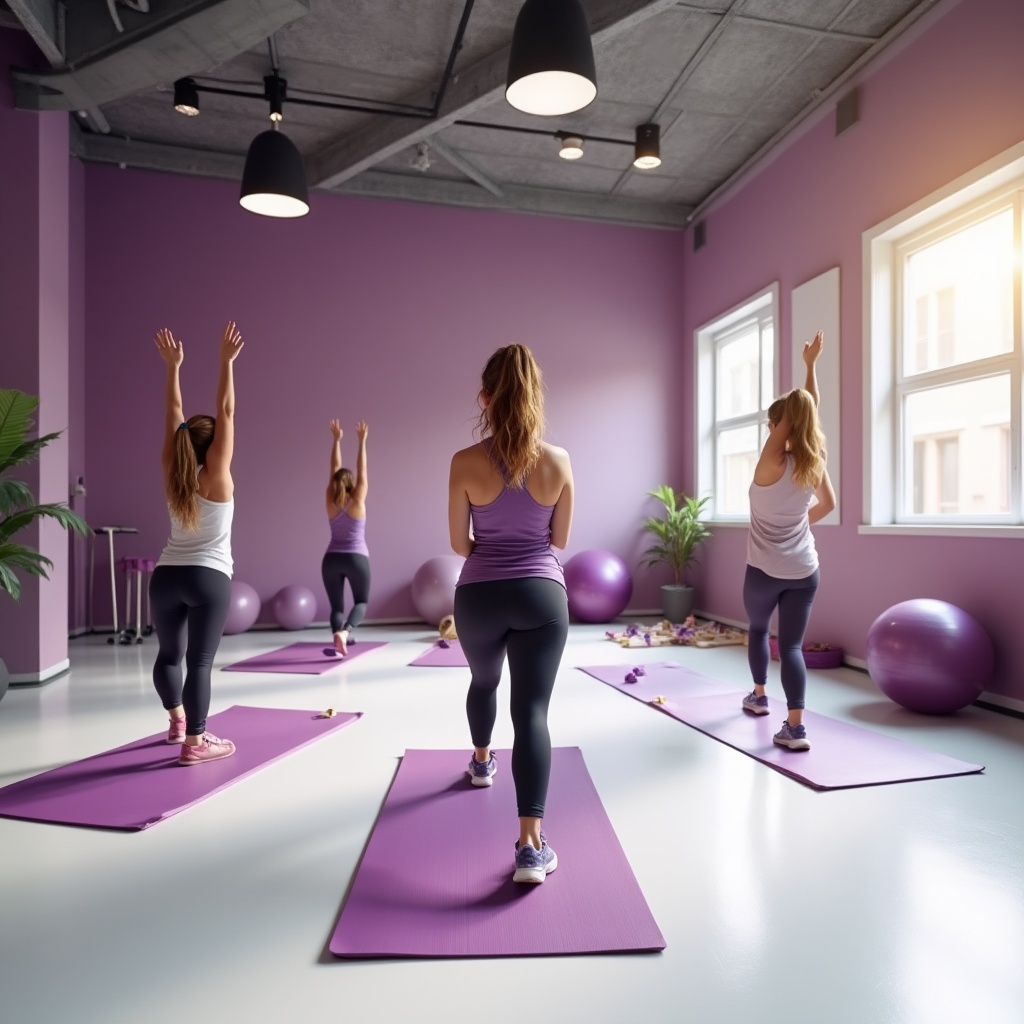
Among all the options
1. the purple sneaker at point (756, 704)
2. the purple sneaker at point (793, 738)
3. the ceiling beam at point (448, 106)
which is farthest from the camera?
the ceiling beam at point (448, 106)

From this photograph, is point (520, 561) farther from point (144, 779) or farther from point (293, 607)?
point (293, 607)

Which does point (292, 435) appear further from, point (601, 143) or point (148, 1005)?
point (148, 1005)

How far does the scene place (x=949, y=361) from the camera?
4184 mm

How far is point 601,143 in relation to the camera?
19.7 ft

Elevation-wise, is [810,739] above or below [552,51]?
below

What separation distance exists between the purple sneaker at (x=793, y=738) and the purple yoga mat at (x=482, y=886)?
2.98 feet

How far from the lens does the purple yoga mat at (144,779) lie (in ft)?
7.71

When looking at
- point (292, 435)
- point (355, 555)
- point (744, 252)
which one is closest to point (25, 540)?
point (355, 555)

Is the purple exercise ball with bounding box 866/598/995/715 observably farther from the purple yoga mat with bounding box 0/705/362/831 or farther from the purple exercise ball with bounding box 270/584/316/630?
the purple exercise ball with bounding box 270/584/316/630

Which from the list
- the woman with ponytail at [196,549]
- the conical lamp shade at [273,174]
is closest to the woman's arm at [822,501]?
the woman with ponytail at [196,549]

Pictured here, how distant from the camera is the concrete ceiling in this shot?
4102 mm

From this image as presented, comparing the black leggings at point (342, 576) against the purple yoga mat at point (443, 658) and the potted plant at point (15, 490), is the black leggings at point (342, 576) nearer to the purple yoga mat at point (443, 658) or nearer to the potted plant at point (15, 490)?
the purple yoga mat at point (443, 658)

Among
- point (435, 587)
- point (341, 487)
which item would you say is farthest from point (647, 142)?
point (435, 587)

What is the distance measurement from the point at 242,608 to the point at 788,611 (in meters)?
4.35
